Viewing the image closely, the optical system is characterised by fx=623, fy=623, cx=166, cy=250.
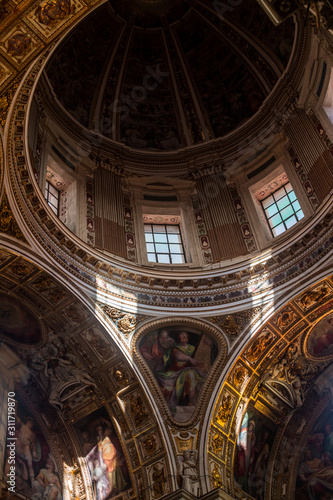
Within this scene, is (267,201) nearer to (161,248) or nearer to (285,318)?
(161,248)

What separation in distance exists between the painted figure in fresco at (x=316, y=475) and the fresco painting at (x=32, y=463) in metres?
6.62

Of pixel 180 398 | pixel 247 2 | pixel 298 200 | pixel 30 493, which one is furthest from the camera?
pixel 247 2

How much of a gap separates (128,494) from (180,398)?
106 inches

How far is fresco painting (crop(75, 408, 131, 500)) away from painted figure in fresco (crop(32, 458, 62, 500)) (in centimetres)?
91

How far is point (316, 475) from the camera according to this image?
55.5 ft

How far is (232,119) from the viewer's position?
2270cm

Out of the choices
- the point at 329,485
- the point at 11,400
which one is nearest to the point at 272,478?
the point at 329,485

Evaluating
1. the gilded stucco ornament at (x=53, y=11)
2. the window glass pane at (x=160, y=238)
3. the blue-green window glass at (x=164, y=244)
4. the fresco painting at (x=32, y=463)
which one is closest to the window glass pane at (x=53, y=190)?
the blue-green window glass at (x=164, y=244)

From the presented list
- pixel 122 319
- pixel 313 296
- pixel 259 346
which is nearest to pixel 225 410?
pixel 259 346

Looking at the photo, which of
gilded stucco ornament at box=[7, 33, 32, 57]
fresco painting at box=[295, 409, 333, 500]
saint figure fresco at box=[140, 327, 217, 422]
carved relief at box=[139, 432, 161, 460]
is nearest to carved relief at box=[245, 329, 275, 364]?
saint figure fresco at box=[140, 327, 217, 422]

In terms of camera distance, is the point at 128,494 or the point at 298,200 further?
the point at 298,200

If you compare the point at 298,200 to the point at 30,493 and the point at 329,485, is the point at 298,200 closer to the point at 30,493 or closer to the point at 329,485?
the point at 329,485

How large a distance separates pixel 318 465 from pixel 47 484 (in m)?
7.28

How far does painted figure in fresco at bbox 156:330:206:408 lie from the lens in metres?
16.3
